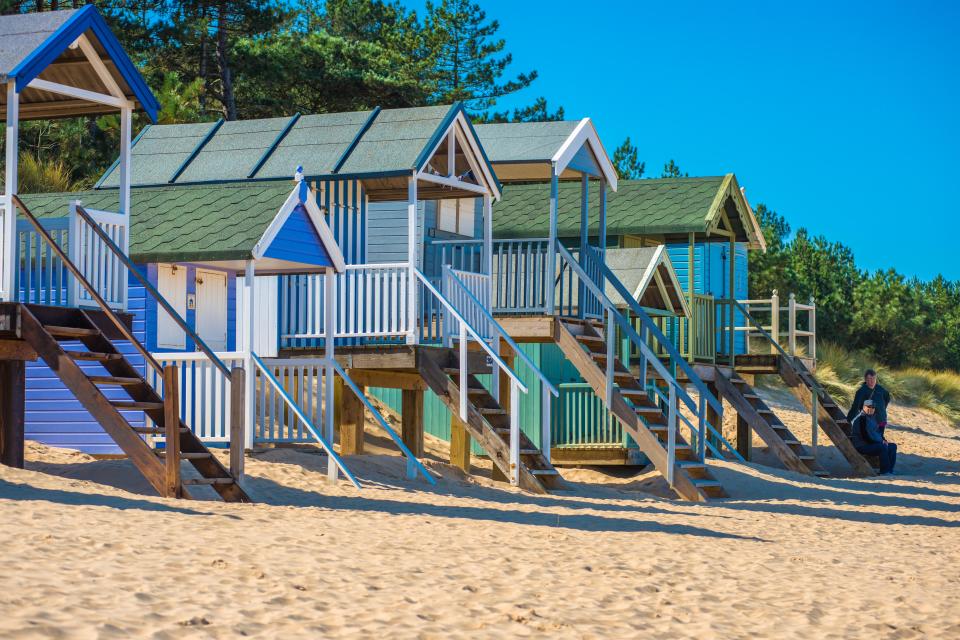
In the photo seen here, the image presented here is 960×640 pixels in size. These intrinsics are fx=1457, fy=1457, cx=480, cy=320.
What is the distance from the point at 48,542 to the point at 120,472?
5.46 m

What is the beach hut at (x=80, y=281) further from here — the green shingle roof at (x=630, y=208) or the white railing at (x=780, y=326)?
the white railing at (x=780, y=326)

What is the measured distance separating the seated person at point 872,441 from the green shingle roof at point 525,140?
27.1 ft

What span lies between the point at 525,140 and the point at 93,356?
368 inches

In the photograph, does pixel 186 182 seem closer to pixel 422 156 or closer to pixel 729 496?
pixel 422 156

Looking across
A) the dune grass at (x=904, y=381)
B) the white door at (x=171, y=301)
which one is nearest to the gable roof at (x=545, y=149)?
the white door at (x=171, y=301)

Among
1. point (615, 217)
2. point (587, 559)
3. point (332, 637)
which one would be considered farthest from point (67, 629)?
point (615, 217)

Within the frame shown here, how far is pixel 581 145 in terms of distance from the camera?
21219 mm

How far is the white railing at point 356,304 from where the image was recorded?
60.4 feet

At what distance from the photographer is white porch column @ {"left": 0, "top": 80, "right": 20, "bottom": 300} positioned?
13.8 metres

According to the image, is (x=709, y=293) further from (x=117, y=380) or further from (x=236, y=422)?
(x=117, y=380)

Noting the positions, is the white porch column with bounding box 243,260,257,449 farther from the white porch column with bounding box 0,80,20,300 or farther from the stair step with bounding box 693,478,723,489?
the stair step with bounding box 693,478,723,489

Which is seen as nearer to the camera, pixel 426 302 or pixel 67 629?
pixel 67 629

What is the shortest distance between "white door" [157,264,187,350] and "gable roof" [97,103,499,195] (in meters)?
1.62

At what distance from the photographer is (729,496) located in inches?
747
